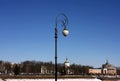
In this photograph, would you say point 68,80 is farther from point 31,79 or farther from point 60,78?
point 31,79

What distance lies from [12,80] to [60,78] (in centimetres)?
1321

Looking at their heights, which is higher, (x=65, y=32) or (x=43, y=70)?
(x=43, y=70)

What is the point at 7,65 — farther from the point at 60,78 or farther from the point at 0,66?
the point at 60,78

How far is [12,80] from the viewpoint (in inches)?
2648

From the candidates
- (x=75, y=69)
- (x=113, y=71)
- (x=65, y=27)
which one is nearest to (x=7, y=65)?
(x=75, y=69)

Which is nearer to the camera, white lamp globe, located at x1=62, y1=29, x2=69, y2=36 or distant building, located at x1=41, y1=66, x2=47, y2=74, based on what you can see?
white lamp globe, located at x1=62, y1=29, x2=69, y2=36

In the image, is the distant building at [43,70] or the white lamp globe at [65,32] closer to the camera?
the white lamp globe at [65,32]

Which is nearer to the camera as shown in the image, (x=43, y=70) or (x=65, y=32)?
(x=65, y=32)

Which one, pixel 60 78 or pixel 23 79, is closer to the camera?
pixel 23 79

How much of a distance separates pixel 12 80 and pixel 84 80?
2102cm

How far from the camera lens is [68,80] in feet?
253

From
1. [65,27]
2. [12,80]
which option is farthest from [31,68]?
[65,27]

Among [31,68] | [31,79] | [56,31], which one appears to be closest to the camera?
[56,31]

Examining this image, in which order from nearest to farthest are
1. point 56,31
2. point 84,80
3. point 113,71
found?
point 56,31, point 84,80, point 113,71
